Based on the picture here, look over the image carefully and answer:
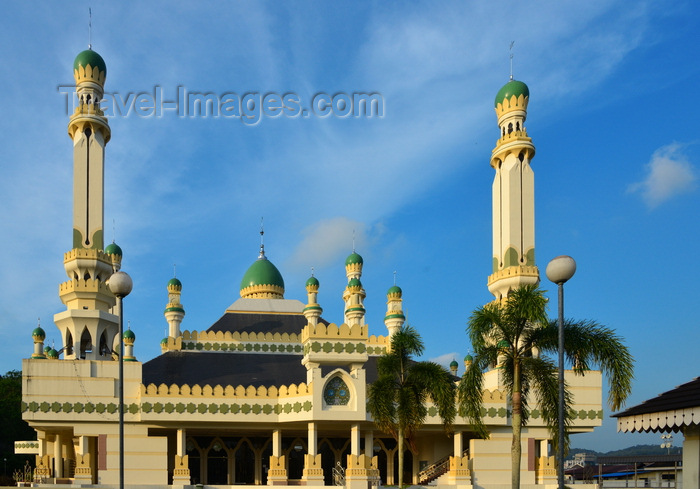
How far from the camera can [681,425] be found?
14641 mm

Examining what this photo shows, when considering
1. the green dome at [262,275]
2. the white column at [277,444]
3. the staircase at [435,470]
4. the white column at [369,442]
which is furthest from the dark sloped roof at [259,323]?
the staircase at [435,470]

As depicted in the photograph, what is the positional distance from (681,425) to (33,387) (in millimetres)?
29677

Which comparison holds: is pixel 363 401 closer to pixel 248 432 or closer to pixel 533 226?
pixel 248 432

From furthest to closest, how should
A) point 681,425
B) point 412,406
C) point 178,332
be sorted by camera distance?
point 178,332, point 412,406, point 681,425

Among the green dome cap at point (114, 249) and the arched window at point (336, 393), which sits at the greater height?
the green dome cap at point (114, 249)

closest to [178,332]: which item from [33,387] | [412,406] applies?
[33,387]

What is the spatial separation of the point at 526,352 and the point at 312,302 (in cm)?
2293

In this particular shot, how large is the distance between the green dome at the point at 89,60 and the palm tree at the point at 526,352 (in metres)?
26.8

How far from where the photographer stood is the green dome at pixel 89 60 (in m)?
40.5

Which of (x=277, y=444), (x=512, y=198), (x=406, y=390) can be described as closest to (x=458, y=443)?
(x=277, y=444)

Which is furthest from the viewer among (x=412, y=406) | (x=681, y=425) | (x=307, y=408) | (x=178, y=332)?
(x=178, y=332)

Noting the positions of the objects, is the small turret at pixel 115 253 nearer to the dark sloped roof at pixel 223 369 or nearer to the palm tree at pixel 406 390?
the dark sloped roof at pixel 223 369

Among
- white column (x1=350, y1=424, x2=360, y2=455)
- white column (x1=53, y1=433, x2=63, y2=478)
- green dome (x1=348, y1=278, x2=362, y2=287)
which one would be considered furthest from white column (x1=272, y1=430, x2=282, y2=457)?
green dome (x1=348, y1=278, x2=362, y2=287)

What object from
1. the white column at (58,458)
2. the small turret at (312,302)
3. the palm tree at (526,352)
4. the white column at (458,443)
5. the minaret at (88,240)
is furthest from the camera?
the small turret at (312,302)
